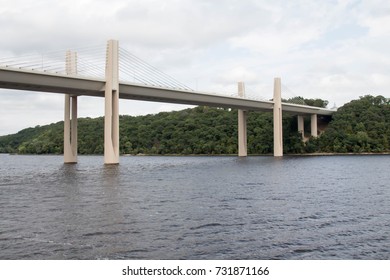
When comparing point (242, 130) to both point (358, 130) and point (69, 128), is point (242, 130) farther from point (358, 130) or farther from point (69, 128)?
point (69, 128)

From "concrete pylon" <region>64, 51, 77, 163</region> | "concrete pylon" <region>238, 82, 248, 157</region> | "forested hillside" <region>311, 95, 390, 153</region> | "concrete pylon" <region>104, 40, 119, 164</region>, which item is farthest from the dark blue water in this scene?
"forested hillside" <region>311, 95, 390, 153</region>

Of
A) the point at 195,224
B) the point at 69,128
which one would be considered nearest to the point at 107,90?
the point at 69,128

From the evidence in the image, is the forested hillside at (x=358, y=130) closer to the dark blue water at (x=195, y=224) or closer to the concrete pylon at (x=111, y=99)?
the concrete pylon at (x=111, y=99)

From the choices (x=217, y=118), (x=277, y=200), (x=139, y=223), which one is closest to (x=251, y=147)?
(x=217, y=118)

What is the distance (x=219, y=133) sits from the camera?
121125 mm

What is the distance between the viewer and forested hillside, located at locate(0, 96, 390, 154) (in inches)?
4117

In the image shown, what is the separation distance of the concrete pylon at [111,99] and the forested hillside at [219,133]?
59.6 metres

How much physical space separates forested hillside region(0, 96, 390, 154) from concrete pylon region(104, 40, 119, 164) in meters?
59.6

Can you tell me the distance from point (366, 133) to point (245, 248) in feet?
326

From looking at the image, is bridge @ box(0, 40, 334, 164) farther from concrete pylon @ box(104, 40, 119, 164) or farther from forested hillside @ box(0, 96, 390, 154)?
forested hillside @ box(0, 96, 390, 154)

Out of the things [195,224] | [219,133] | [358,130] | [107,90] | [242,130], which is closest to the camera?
[195,224]

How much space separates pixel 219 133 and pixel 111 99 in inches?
2713

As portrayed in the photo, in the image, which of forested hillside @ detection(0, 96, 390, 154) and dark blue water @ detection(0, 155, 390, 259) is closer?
dark blue water @ detection(0, 155, 390, 259)

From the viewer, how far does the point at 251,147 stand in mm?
112812
